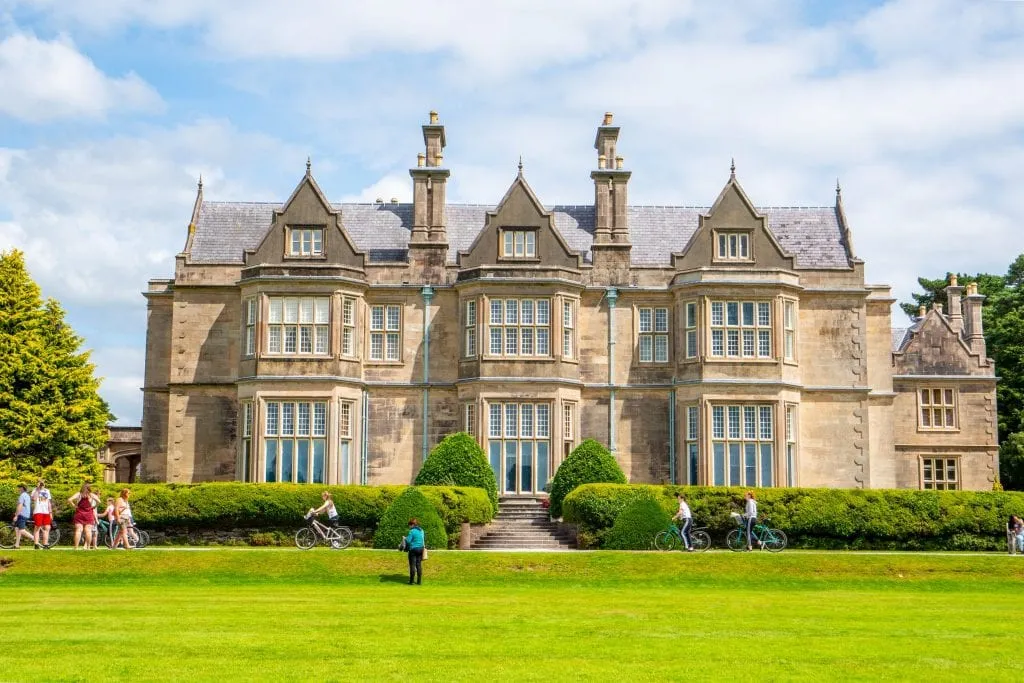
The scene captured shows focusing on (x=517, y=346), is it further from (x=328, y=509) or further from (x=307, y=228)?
(x=328, y=509)

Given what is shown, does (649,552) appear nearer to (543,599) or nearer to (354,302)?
(543,599)

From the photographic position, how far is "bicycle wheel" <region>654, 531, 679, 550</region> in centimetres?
3516

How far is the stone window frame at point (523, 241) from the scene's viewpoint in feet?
146

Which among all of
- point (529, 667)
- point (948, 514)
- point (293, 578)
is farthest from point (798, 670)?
point (948, 514)

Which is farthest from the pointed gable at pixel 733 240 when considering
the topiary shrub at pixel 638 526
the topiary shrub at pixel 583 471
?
the topiary shrub at pixel 638 526

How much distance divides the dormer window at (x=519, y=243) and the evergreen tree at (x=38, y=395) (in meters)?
18.7

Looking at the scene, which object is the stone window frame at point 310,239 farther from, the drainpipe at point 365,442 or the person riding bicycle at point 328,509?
the person riding bicycle at point 328,509

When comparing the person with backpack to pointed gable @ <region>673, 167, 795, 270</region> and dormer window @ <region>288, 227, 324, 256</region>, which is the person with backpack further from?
pointed gable @ <region>673, 167, 795, 270</region>

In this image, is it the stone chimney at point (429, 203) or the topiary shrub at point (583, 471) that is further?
the stone chimney at point (429, 203)

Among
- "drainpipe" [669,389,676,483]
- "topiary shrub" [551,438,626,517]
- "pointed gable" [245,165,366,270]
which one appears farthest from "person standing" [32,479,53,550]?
"drainpipe" [669,389,676,483]

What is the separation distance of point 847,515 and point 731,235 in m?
12.5

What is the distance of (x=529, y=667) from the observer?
631 inches

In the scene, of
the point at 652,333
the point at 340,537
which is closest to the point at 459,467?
the point at 340,537

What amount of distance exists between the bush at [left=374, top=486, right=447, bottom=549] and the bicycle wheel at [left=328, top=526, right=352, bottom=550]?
134 centimetres
